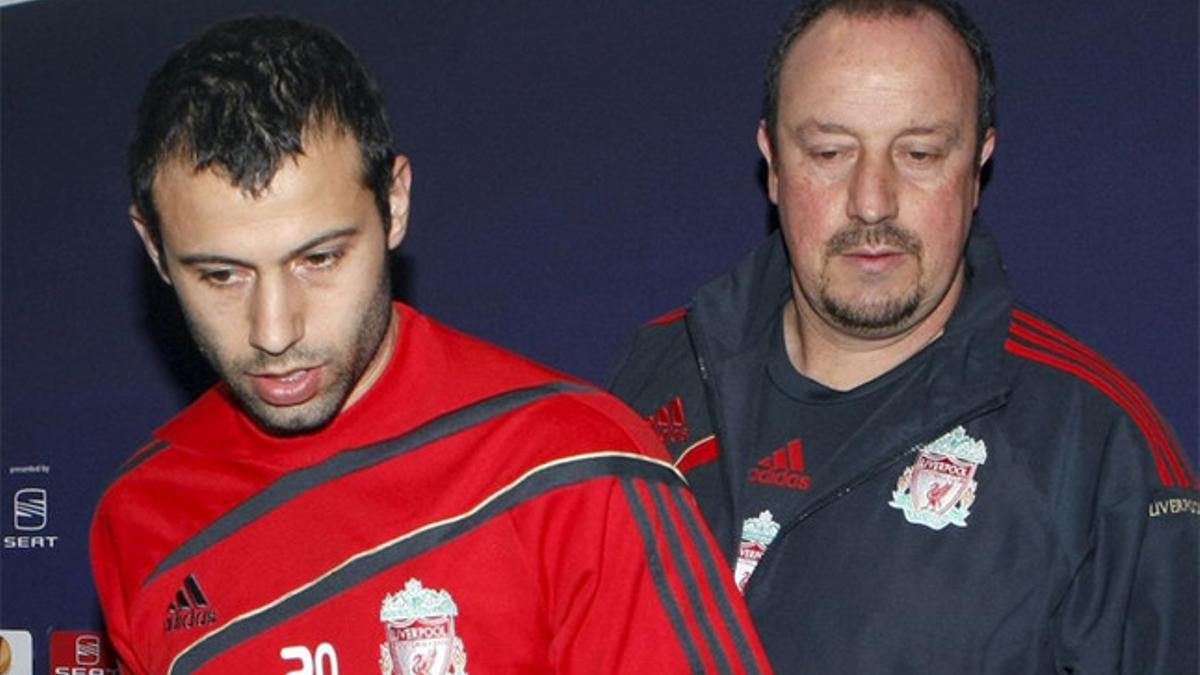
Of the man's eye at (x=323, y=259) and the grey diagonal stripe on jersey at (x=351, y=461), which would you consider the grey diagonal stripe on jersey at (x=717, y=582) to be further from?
the man's eye at (x=323, y=259)

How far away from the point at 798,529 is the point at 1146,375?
1.45 feet

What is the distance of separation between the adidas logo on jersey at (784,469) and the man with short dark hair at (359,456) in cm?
30

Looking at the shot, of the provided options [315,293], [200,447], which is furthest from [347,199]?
[200,447]

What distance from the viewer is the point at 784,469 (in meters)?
1.44

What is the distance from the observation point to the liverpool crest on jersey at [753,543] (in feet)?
4.64

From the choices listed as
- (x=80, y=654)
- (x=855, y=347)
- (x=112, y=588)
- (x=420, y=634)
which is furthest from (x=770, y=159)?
(x=80, y=654)

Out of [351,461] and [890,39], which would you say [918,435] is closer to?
[890,39]

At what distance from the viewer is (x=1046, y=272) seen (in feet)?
5.27

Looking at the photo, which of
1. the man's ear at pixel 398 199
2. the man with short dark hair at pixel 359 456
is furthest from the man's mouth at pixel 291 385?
the man's ear at pixel 398 199

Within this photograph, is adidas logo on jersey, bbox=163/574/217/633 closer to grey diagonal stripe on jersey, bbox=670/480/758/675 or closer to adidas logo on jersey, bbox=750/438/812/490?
grey diagonal stripe on jersey, bbox=670/480/758/675

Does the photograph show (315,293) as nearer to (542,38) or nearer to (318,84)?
(318,84)

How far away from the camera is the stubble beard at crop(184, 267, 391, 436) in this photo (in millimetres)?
1124

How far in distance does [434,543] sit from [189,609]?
236 mm

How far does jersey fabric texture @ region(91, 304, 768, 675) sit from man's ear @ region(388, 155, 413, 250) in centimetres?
9
